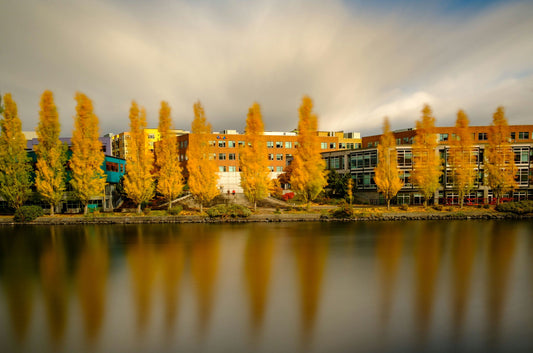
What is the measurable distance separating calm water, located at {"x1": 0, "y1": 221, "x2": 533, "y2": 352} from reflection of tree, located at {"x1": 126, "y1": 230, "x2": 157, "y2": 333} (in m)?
0.08

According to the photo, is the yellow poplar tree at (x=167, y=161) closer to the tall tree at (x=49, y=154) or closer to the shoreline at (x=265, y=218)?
the shoreline at (x=265, y=218)

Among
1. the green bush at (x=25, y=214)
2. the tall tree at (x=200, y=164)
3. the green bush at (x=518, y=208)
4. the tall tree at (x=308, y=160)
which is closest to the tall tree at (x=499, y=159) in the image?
the green bush at (x=518, y=208)

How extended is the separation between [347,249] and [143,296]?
15.1 metres

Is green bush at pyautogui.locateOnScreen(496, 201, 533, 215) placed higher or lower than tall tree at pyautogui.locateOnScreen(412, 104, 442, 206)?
lower

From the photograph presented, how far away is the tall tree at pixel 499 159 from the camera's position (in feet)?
147

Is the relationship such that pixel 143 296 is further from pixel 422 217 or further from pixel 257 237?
pixel 422 217

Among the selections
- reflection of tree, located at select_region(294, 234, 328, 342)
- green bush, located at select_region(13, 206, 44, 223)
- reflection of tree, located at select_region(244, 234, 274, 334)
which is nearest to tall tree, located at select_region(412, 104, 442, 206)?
reflection of tree, located at select_region(294, 234, 328, 342)

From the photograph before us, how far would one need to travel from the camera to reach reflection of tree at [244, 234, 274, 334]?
1159cm

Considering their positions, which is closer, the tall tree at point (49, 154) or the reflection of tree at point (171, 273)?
the reflection of tree at point (171, 273)

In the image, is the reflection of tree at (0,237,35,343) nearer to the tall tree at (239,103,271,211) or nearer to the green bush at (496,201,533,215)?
the tall tree at (239,103,271,211)

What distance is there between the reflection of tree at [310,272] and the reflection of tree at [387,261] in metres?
2.79

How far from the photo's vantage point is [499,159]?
150 ft

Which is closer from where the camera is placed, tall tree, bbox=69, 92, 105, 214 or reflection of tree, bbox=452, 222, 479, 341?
reflection of tree, bbox=452, 222, 479, 341

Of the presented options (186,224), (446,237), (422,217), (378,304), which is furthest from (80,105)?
(422,217)
